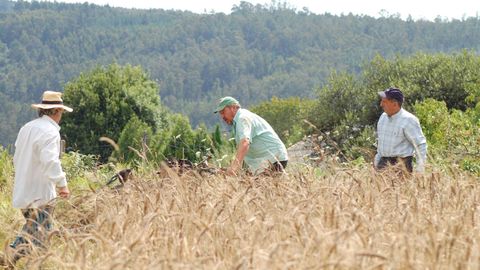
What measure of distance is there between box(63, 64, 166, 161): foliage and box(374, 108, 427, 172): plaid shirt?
951 inches

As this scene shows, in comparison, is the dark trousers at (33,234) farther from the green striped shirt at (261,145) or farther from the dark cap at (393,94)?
the dark cap at (393,94)

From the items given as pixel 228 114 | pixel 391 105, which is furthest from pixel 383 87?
pixel 228 114

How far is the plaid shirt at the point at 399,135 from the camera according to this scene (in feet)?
28.3

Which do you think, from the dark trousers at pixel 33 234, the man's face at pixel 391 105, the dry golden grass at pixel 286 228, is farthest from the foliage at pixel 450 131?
the dark trousers at pixel 33 234

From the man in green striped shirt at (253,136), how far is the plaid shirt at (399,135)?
3.23 ft

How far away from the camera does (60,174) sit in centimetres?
696

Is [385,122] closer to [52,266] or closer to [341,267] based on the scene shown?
[52,266]

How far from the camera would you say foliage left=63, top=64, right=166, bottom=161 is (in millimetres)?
33906

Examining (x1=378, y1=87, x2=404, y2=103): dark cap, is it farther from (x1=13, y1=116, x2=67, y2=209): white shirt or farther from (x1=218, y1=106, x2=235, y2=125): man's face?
(x1=13, y1=116, x2=67, y2=209): white shirt

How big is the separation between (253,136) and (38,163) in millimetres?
2428

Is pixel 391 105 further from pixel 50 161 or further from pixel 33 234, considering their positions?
pixel 33 234

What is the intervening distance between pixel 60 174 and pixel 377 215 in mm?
2819

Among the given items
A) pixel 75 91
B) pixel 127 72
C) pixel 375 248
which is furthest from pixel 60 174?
pixel 127 72

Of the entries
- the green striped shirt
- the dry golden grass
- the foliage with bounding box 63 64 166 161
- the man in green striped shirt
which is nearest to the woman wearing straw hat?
the dry golden grass
